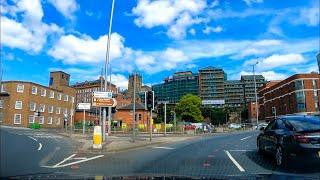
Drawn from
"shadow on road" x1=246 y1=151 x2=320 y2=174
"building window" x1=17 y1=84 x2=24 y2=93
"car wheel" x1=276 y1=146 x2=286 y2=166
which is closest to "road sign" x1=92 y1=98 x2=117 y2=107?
"shadow on road" x1=246 y1=151 x2=320 y2=174

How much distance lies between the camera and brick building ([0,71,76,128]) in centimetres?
8916

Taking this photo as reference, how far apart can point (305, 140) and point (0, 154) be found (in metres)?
10.0

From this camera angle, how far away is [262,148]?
16547mm

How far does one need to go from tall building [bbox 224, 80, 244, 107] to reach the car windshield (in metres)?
162

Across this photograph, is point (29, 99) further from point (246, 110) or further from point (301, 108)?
point (246, 110)

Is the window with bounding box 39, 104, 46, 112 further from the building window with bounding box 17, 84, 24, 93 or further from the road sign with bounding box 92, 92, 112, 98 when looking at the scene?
the road sign with bounding box 92, 92, 112, 98

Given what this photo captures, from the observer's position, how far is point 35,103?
96000 mm

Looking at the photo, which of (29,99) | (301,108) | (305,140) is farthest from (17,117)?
(305,140)

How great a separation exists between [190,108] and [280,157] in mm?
118389

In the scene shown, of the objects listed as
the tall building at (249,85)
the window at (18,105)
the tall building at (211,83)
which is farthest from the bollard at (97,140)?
the tall building at (249,85)

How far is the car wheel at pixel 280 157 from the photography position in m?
13.2

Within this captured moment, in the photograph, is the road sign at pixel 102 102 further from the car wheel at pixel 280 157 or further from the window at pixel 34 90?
the window at pixel 34 90

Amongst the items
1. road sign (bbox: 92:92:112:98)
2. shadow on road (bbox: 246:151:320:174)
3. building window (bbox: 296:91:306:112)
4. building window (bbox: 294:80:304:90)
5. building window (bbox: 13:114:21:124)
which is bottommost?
shadow on road (bbox: 246:151:320:174)

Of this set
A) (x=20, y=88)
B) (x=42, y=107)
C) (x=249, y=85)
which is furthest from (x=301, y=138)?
(x=249, y=85)
